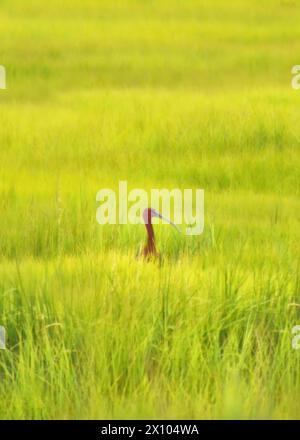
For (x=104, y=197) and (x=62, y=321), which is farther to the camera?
(x=104, y=197)

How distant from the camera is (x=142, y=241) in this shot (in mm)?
6270

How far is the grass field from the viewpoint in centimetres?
420

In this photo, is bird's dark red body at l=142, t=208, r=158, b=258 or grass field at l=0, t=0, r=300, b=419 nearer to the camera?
grass field at l=0, t=0, r=300, b=419

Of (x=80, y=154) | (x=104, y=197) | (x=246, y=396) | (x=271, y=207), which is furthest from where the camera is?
(x=80, y=154)

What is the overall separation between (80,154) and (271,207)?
3.04 metres

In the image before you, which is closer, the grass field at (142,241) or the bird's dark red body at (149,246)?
the grass field at (142,241)

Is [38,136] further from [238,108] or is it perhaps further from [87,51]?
[87,51]

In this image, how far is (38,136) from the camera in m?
12.0

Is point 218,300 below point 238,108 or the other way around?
below

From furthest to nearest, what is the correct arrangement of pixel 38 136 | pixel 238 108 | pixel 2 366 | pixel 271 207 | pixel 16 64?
1. pixel 16 64
2. pixel 238 108
3. pixel 38 136
4. pixel 271 207
5. pixel 2 366

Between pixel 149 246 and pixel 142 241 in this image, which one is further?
pixel 142 241

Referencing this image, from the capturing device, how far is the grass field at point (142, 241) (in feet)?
13.8
